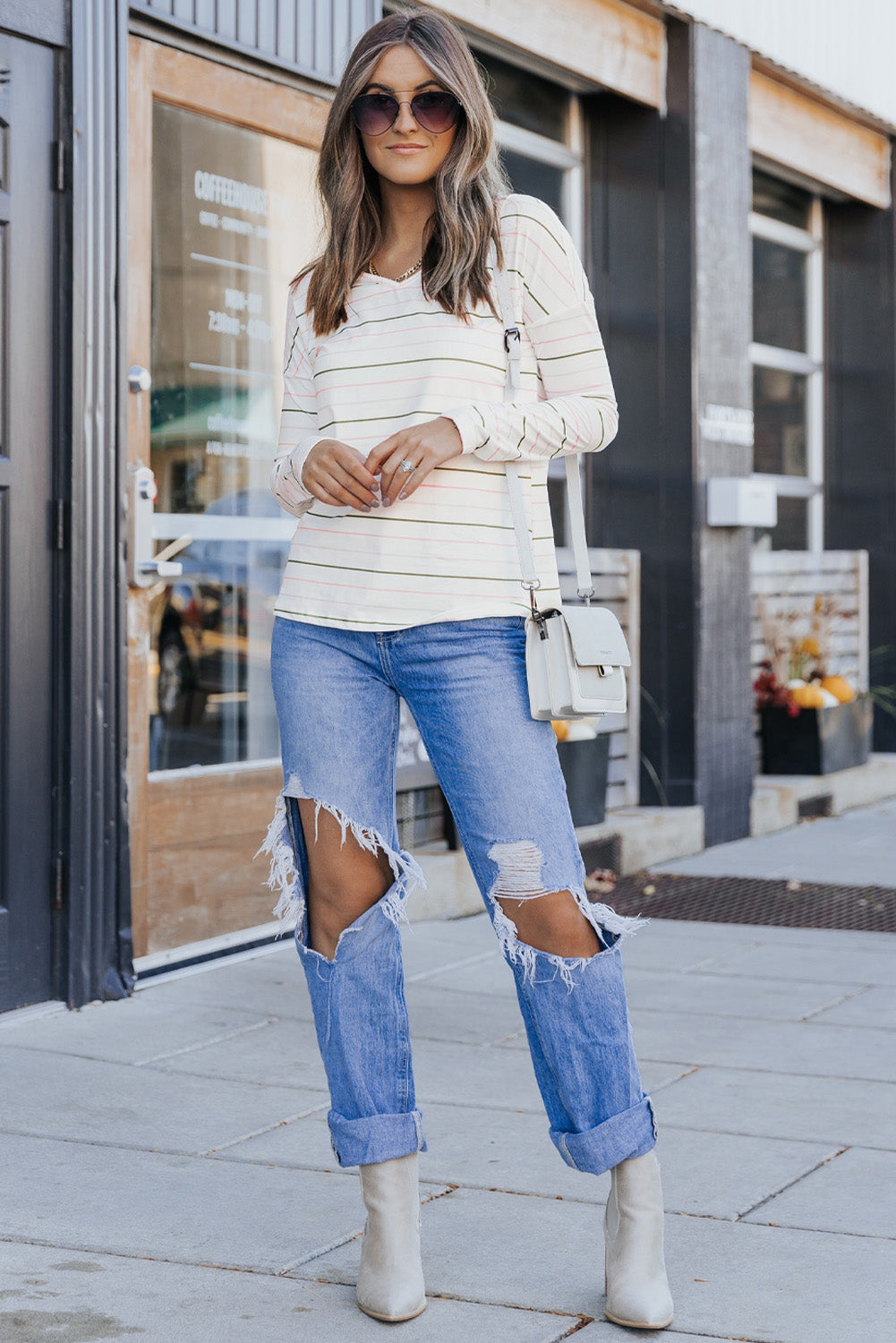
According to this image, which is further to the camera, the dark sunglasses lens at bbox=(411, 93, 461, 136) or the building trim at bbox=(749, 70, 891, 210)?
the building trim at bbox=(749, 70, 891, 210)

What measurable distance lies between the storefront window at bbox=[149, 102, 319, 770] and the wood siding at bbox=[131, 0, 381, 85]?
217 mm

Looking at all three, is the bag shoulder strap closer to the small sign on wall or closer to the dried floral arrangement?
the small sign on wall

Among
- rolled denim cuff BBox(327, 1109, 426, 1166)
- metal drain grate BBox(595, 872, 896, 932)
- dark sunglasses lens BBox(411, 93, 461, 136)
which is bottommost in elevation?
metal drain grate BBox(595, 872, 896, 932)

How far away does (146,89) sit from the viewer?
170 inches

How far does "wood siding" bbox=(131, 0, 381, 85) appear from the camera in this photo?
14.4 feet

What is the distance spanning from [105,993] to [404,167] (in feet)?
8.06

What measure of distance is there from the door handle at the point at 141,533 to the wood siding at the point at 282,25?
1.18 m

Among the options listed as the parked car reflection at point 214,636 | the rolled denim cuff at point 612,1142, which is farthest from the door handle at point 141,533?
the rolled denim cuff at point 612,1142

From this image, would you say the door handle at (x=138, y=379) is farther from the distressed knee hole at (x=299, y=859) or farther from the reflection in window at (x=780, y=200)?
the reflection in window at (x=780, y=200)

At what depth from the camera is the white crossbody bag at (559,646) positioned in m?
2.30

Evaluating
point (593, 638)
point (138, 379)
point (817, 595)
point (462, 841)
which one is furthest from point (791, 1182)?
point (817, 595)

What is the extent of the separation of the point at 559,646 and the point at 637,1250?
841 millimetres

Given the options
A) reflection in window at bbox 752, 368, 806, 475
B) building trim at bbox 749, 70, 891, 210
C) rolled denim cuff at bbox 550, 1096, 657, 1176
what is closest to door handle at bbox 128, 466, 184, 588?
rolled denim cuff at bbox 550, 1096, 657, 1176

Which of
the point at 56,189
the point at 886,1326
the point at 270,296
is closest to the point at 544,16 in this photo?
the point at 270,296
